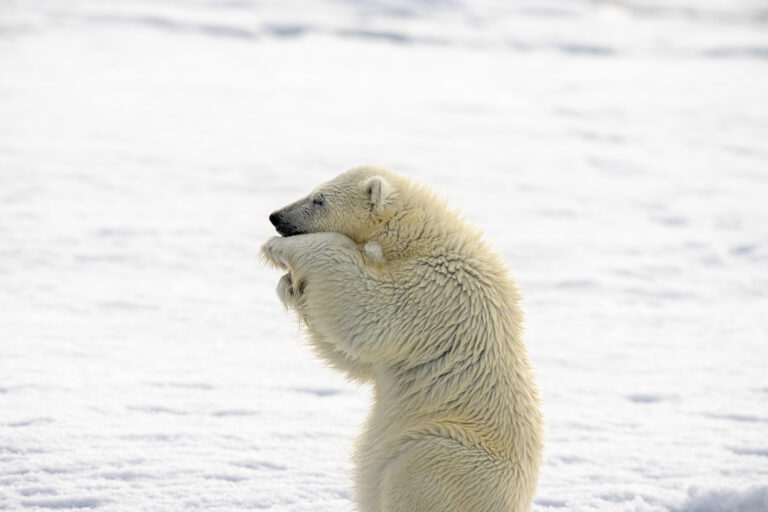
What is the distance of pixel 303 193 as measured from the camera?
789 centimetres

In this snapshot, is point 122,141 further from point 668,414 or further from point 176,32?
point 668,414

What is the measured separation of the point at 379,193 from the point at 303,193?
493 centimetres

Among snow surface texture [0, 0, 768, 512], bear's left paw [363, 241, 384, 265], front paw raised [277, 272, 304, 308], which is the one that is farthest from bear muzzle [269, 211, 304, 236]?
snow surface texture [0, 0, 768, 512]

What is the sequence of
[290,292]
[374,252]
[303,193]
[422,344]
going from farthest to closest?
[303,193] → [290,292] → [374,252] → [422,344]

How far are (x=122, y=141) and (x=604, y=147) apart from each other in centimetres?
527

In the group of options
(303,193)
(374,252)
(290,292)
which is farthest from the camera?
(303,193)

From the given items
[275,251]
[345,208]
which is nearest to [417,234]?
[345,208]

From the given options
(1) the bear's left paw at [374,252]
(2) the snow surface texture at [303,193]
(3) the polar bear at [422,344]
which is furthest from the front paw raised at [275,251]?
(2) the snow surface texture at [303,193]

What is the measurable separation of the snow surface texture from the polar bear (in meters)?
0.65

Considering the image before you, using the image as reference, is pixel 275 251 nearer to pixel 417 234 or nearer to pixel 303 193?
pixel 417 234

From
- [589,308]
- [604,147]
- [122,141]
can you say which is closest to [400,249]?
[589,308]

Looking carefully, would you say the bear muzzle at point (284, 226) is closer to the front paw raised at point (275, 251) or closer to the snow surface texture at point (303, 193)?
the front paw raised at point (275, 251)

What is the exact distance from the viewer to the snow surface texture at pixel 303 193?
146 inches

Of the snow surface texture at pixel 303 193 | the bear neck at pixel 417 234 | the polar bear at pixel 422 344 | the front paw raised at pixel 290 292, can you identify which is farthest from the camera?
the snow surface texture at pixel 303 193
